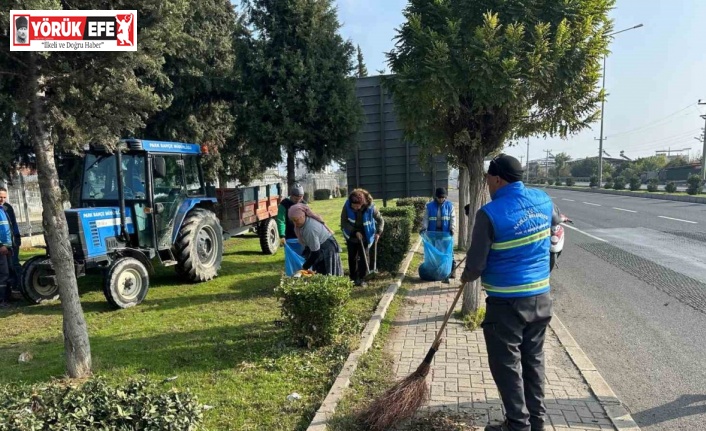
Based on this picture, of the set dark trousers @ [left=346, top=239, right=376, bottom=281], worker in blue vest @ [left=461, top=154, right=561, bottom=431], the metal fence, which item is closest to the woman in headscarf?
dark trousers @ [left=346, top=239, right=376, bottom=281]

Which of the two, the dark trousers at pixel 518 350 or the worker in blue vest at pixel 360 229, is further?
the worker in blue vest at pixel 360 229

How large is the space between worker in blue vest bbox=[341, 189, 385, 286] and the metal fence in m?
10.9

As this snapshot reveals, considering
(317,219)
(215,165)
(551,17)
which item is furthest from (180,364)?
(215,165)

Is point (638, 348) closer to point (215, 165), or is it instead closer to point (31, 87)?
point (31, 87)

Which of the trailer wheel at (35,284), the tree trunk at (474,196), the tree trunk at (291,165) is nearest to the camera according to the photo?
the tree trunk at (474,196)

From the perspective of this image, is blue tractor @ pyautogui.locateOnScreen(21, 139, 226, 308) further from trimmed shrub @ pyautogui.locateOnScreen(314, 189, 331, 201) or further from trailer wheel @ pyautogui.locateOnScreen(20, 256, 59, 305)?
trimmed shrub @ pyautogui.locateOnScreen(314, 189, 331, 201)

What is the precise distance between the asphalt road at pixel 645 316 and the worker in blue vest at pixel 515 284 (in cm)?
124

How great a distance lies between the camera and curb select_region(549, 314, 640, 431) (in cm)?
336

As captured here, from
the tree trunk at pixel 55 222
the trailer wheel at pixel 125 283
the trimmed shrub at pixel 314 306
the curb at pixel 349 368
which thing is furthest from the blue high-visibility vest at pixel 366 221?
the tree trunk at pixel 55 222

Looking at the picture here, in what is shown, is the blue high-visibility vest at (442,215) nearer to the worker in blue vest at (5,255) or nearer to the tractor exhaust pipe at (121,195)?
the tractor exhaust pipe at (121,195)

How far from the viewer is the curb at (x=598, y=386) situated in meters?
3.36

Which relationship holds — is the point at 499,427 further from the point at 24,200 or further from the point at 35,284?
the point at 24,200

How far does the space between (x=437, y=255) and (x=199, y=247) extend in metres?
4.52

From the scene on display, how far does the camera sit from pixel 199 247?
28.5ft
